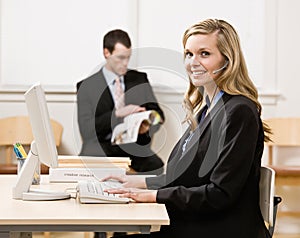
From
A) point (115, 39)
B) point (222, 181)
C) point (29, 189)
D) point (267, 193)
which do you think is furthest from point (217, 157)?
point (115, 39)

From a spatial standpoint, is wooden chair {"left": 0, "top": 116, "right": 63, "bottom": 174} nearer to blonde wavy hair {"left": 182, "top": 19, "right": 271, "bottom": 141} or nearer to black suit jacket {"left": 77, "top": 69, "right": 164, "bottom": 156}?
black suit jacket {"left": 77, "top": 69, "right": 164, "bottom": 156}

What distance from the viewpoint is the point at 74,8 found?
5000 mm

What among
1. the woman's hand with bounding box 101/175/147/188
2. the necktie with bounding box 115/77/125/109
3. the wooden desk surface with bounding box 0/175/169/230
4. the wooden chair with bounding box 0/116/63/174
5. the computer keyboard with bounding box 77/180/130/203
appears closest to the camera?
the wooden desk surface with bounding box 0/175/169/230

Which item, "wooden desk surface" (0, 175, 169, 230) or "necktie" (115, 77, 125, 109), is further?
"necktie" (115, 77, 125, 109)

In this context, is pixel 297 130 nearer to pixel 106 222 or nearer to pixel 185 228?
pixel 185 228

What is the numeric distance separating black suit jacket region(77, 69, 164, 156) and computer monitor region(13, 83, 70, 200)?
2126 mm

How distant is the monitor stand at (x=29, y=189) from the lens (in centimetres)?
231

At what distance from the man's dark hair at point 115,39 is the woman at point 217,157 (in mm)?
2270

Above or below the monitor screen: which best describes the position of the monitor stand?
below

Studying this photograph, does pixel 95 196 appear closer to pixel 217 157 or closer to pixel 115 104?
pixel 217 157

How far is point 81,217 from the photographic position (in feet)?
6.41

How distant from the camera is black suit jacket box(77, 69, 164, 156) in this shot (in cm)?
456

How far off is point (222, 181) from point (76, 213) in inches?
20.0

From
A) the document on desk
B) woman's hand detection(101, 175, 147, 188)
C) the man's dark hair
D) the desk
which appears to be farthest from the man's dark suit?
the desk
